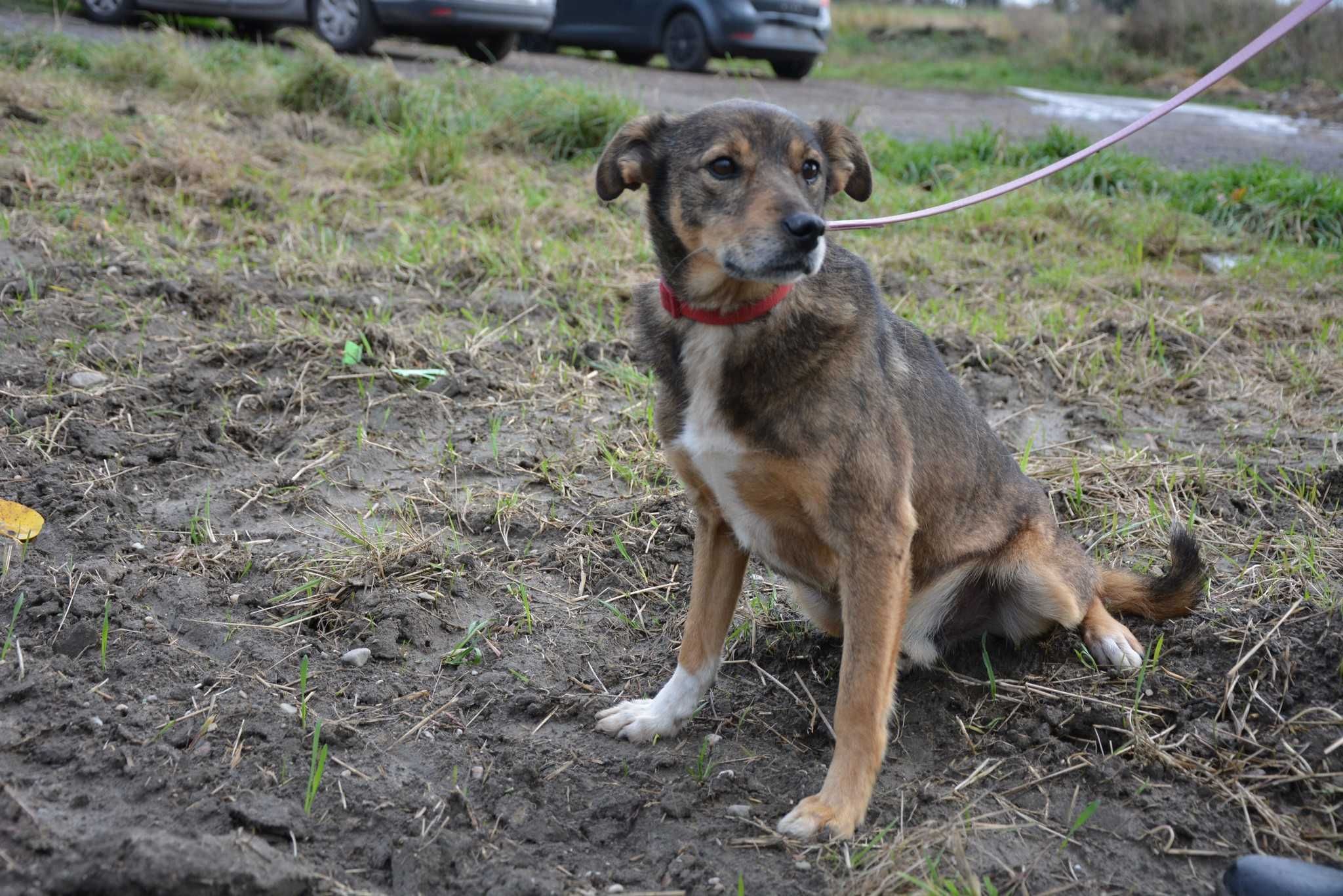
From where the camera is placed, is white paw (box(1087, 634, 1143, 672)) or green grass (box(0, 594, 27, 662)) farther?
white paw (box(1087, 634, 1143, 672))

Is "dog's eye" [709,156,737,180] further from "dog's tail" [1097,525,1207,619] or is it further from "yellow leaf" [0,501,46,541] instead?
"yellow leaf" [0,501,46,541]

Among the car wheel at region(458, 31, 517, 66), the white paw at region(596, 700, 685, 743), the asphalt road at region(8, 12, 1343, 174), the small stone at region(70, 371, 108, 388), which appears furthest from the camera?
the car wheel at region(458, 31, 517, 66)

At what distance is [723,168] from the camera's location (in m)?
2.94

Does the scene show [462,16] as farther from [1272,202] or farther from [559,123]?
[1272,202]

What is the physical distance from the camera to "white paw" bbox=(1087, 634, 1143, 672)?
10.2 ft

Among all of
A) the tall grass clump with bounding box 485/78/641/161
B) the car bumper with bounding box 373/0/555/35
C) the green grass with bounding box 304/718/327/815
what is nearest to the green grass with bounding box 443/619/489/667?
the green grass with bounding box 304/718/327/815

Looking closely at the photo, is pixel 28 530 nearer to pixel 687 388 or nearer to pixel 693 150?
pixel 687 388

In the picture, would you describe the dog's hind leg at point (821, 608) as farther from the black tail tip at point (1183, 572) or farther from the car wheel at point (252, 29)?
the car wheel at point (252, 29)

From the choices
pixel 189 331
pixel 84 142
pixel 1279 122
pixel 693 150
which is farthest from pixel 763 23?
pixel 693 150

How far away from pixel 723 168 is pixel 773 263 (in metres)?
0.37

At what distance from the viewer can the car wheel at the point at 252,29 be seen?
12.0 metres

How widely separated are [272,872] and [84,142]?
581cm

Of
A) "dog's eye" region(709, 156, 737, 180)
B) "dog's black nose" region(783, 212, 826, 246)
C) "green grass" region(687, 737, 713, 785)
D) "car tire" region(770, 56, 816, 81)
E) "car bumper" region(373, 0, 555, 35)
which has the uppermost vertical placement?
"dog's eye" region(709, 156, 737, 180)

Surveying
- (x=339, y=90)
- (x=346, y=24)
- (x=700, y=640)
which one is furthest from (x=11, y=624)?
(x=346, y=24)
